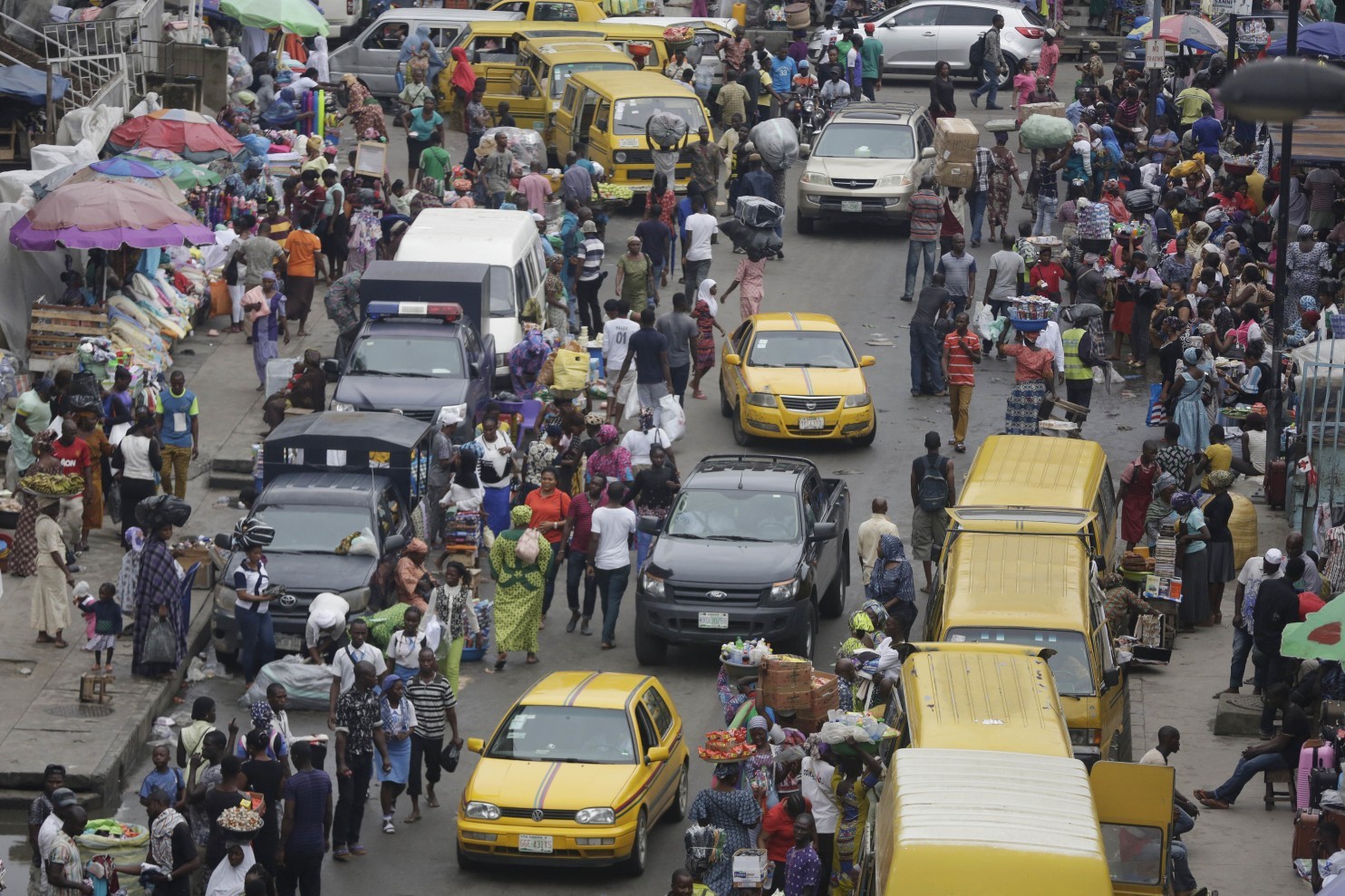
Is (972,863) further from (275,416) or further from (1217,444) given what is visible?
(275,416)

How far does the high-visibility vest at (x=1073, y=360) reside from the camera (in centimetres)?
2544

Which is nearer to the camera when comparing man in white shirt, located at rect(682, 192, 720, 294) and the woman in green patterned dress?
the woman in green patterned dress

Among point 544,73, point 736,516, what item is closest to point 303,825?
point 736,516

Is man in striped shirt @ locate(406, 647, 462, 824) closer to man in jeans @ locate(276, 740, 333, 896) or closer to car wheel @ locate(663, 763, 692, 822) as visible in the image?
man in jeans @ locate(276, 740, 333, 896)

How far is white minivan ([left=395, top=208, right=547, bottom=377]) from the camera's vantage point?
86.2 feet

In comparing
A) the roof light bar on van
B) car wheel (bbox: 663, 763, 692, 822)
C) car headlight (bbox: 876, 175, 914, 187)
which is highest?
the roof light bar on van

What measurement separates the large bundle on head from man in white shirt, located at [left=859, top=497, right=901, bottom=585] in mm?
Result: 13448

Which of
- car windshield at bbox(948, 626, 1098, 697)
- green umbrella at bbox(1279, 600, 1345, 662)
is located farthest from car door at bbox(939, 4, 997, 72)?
green umbrella at bbox(1279, 600, 1345, 662)

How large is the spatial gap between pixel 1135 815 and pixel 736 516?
21.7 feet

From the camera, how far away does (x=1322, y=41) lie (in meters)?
32.5

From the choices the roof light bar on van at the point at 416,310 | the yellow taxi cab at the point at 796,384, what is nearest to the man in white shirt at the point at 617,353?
the yellow taxi cab at the point at 796,384

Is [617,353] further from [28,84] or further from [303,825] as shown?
[303,825]

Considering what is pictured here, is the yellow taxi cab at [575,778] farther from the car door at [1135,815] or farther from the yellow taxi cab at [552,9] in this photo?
the yellow taxi cab at [552,9]

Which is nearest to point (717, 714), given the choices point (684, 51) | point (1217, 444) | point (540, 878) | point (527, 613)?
point (527, 613)
